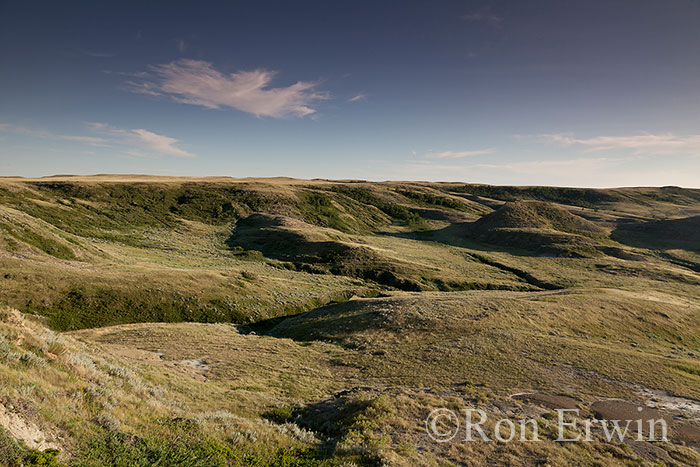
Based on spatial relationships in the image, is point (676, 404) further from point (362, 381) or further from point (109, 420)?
point (109, 420)

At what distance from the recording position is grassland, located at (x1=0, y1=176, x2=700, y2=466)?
10.7m

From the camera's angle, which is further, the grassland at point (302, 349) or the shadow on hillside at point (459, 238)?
the shadow on hillside at point (459, 238)

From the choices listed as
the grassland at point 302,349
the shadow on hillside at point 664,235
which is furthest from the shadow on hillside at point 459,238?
the shadow on hillside at point 664,235

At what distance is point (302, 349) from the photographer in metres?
30.9

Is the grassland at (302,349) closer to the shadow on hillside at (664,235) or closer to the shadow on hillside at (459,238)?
the shadow on hillside at (459,238)

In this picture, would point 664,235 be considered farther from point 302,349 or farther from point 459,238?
point 302,349

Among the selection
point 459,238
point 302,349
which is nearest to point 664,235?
point 459,238

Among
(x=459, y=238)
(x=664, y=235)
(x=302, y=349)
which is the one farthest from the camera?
(x=459, y=238)

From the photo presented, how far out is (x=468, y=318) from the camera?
36.8 metres

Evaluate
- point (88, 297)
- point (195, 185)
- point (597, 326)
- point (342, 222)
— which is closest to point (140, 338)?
point (88, 297)

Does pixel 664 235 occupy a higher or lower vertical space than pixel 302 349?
higher

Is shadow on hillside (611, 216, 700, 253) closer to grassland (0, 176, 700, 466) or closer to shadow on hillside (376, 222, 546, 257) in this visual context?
grassland (0, 176, 700, 466)

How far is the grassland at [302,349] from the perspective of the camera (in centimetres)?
1073

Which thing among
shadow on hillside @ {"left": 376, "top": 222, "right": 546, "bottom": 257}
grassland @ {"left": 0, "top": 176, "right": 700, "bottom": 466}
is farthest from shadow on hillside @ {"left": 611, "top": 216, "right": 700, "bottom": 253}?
shadow on hillside @ {"left": 376, "top": 222, "right": 546, "bottom": 257}
